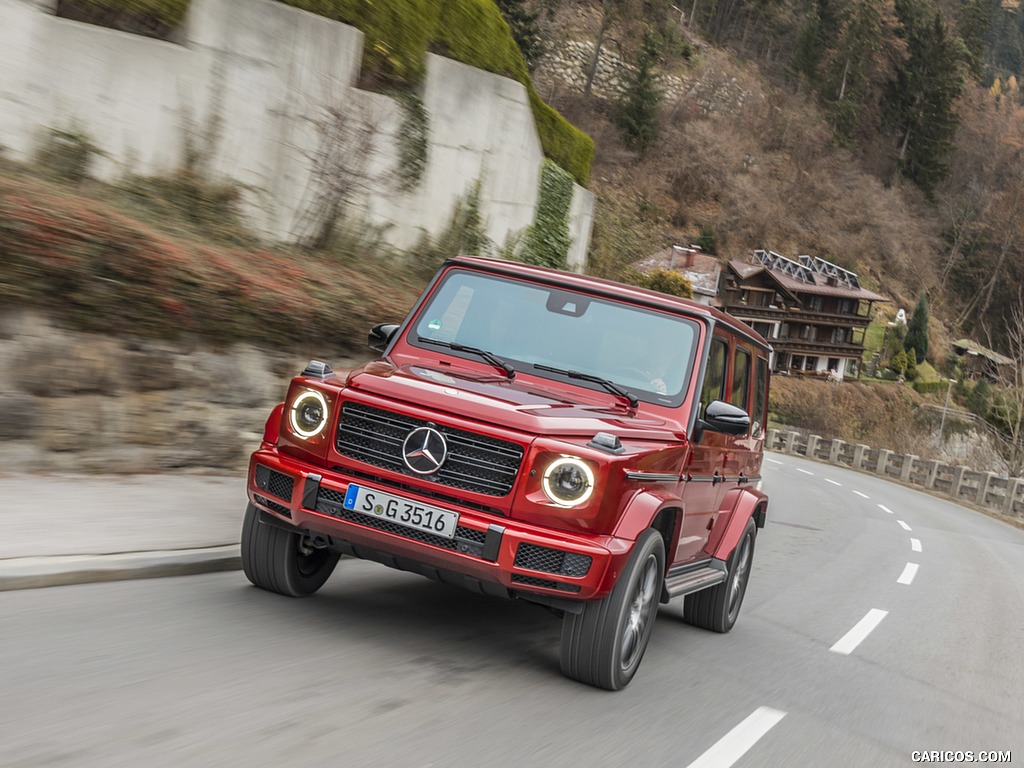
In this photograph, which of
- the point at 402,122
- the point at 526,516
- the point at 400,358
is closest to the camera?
the point at 526,516

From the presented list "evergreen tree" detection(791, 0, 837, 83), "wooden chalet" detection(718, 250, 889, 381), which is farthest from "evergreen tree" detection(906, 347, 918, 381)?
"evergreen tree" detection(791, 0, 837, 83)

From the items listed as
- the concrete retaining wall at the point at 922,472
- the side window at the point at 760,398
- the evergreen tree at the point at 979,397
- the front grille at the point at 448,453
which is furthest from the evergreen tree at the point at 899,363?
the front grille at the point at 448,453

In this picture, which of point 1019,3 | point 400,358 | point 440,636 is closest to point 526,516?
point 440,636

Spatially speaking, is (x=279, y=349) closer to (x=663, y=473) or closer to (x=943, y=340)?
(x=663, y=473)

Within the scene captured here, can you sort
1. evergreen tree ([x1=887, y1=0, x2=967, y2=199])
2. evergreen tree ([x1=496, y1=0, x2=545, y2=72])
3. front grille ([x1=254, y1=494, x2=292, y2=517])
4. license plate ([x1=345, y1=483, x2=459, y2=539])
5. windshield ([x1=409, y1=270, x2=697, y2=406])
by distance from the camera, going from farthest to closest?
1. evergreen tree ([x1=887, y1=0, x2=967, y2=199])
2. evergreen tree ([x1=496, y1=0, x2=545, y2=72])
3. windshield ([x1=409, y1=270, x2=697, y2=406])
4. front grille ([x1=254, y1=494, x2=292, y2=517])
5. license plate ([x1=345, y1=483, x2=459, y2=539])

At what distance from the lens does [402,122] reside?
1561 centimetres

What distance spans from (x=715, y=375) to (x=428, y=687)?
2.74 m

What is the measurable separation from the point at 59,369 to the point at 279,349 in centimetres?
276

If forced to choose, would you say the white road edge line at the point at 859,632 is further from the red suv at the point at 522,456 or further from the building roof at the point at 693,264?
the building roof at the point at 693,264

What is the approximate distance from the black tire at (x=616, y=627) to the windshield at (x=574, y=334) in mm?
1117

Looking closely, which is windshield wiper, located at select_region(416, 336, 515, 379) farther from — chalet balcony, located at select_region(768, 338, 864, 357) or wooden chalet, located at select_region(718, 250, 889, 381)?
chalet balcony, located at select_region(768, 338, 864, 357)

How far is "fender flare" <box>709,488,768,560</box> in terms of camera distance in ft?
23.4

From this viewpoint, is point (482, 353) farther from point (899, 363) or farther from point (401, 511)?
point (899, 363)

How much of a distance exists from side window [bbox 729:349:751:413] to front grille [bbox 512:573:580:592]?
2707 millimetres
